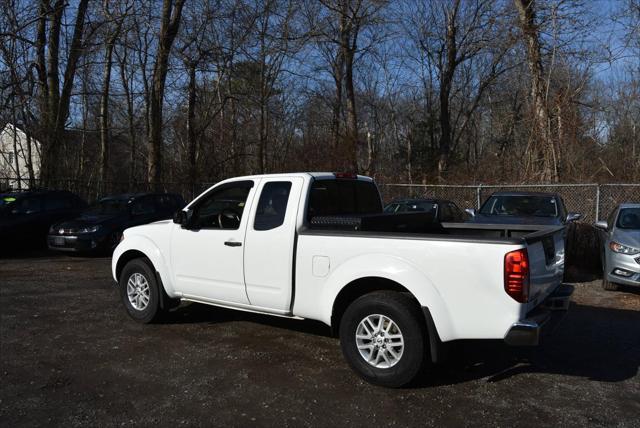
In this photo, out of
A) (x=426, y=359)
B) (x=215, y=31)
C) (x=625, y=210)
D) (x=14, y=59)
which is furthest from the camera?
(x=215, y=31)

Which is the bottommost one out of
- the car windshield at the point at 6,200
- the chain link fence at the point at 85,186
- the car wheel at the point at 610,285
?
the car wheel at the point at 610,285

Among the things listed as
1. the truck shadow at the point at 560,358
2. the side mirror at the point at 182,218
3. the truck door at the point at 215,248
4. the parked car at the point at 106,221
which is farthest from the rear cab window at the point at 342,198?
the parked car at the point at 106,221

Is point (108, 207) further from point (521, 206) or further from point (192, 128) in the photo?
point (192, 128)

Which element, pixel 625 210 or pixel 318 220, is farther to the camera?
pixel 625 210

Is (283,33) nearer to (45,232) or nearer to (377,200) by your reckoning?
(45,232)

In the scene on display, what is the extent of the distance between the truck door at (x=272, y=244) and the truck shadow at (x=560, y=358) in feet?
5.29

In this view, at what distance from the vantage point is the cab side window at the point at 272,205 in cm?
539

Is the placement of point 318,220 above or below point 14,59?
below

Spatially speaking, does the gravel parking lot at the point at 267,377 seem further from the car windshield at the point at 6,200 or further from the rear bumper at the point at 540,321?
the car windshield at the point at 6,200

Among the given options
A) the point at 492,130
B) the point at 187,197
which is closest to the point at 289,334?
the point at 187,197

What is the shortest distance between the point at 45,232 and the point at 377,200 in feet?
34.8

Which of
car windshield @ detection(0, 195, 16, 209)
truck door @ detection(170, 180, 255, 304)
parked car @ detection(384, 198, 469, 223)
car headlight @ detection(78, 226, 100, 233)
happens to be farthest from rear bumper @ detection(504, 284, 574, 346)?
car windshield @ detection(0, 195, 16, 209)

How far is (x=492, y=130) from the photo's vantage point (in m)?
41.0

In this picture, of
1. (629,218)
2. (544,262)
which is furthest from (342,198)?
(629,218)
